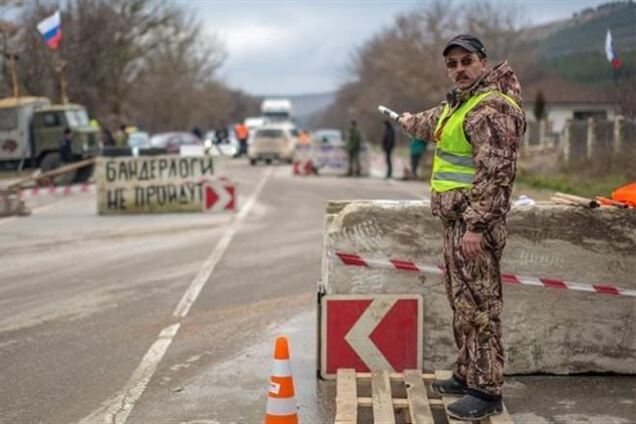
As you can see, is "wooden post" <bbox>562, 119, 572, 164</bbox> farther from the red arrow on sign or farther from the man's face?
the man's face

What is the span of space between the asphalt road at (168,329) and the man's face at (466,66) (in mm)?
1930

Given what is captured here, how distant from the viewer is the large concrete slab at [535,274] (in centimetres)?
523

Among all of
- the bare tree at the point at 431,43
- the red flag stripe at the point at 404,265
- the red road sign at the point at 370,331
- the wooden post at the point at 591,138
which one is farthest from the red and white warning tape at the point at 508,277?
the bare tree at the point at 431,43

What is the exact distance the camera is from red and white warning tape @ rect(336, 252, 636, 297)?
5.22 m

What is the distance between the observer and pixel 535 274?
527 centimetres

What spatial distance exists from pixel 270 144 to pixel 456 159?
105ft

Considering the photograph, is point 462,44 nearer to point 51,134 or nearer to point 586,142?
point 586,142

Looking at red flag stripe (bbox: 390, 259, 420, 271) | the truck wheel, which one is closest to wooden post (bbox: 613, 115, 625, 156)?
red flag stripe (bbox: 390, 259, 420, 271)

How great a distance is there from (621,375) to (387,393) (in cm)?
175

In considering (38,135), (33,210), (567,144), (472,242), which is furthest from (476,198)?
(38,135)

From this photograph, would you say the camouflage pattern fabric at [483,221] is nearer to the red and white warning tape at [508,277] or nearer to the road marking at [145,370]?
the red and white warning tape at [508,277]

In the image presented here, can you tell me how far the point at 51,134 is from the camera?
25.8 metres

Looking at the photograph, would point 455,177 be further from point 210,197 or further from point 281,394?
point 210,197

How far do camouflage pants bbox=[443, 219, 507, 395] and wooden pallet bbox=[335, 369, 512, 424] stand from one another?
23 cm
